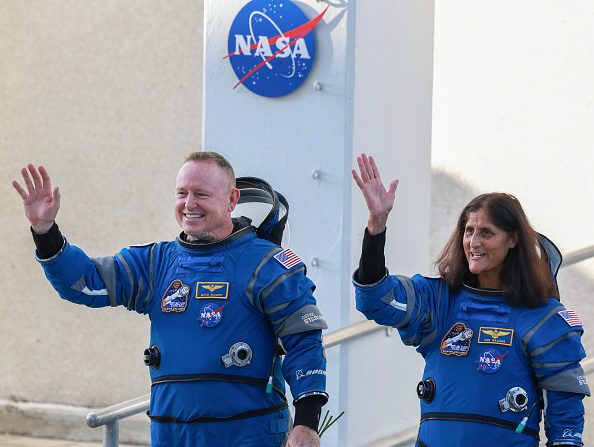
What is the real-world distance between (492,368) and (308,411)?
0.57m

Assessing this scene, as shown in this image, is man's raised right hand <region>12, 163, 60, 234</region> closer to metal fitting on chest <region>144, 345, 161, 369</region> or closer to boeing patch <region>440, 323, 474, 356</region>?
metal fitting on chest <region>144, 345, 161, 369</region>

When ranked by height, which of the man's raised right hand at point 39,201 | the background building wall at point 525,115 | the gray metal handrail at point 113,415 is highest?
the background building wall at point 525,115

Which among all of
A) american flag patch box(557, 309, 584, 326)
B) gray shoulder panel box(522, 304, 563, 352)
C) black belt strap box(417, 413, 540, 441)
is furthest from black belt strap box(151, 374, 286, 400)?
american flag patch box(557, 309, 584, 326)

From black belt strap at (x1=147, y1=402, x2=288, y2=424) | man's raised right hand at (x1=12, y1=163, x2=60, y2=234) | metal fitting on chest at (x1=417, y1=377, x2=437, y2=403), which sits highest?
man's raised right hand at (x1=12, y1=163, x2=60, y2=234)

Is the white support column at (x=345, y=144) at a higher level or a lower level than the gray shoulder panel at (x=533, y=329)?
higher

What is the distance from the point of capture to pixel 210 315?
10.7ft

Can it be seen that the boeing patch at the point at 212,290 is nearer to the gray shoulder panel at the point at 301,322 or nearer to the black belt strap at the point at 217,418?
the gray shoulder panel at the point at 301,322

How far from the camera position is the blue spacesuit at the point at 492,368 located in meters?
3.25

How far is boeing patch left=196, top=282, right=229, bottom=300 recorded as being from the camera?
329 cm

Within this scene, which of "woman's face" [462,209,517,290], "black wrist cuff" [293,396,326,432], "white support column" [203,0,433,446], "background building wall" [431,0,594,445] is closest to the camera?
"black wrist cuff" [293,396,326,432]

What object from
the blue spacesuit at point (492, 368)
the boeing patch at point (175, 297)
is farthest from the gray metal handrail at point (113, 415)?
the blue spacesuit at point (492, 368)

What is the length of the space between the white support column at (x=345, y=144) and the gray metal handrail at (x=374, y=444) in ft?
0.31

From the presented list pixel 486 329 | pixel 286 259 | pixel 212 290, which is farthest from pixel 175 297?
pixel 486 329

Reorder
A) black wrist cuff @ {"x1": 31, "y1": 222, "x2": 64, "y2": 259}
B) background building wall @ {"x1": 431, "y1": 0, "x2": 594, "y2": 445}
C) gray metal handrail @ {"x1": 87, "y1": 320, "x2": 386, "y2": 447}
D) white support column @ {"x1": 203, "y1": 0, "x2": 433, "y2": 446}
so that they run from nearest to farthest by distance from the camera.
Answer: black wrist cuff @ {"x1": 31, "y1": 222, "x2": 64, "y2": 259} → gray metal handrail @ {"x1": 87, "y1": 320, "x2": 386, "y2": 447} → white support column @ {"x1": 203, "y1": 0, "x2": 433, "y2": 446} → background building wall @ {"x1": 431, "y1": 0, "x2": 594, "y2": 445}
